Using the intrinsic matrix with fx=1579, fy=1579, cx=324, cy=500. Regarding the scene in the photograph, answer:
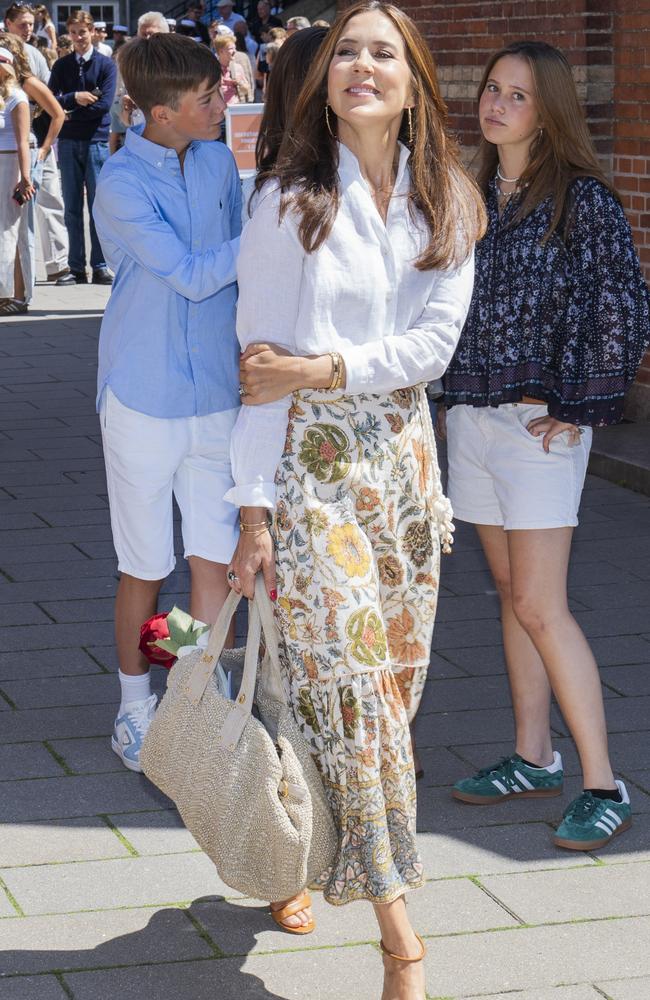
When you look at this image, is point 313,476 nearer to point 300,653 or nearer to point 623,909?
point 300,653

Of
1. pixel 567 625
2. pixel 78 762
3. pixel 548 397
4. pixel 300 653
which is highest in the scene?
pixel 548 397

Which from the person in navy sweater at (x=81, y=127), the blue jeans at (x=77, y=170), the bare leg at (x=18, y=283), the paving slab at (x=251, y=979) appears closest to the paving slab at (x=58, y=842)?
the paving slab at (x=251, y=979)

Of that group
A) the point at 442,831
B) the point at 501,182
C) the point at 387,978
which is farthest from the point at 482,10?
the point at 387,978

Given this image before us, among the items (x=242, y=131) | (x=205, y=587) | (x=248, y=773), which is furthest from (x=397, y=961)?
(x=242, y=131)

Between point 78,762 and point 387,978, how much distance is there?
157 centimetres

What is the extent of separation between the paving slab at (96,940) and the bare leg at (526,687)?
1.13 metres

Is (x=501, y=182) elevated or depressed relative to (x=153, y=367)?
elevated

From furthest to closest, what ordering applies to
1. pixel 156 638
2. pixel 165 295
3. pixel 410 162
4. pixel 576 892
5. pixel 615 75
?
pixel 615 75, pixel 165 295, pixel 576 892, pixel 156 638, pixel 410 162

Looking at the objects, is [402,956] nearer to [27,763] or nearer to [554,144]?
[27,763]

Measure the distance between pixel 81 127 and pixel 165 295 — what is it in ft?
32.8

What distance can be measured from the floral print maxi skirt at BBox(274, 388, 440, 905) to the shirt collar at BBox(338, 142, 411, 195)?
425 mm

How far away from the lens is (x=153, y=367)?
4145 millimetres

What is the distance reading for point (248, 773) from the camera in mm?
3084

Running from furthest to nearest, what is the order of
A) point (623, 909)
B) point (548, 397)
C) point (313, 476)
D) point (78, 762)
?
point (78, 762), point (548, 397), point (623, 909), point (313, 476)
